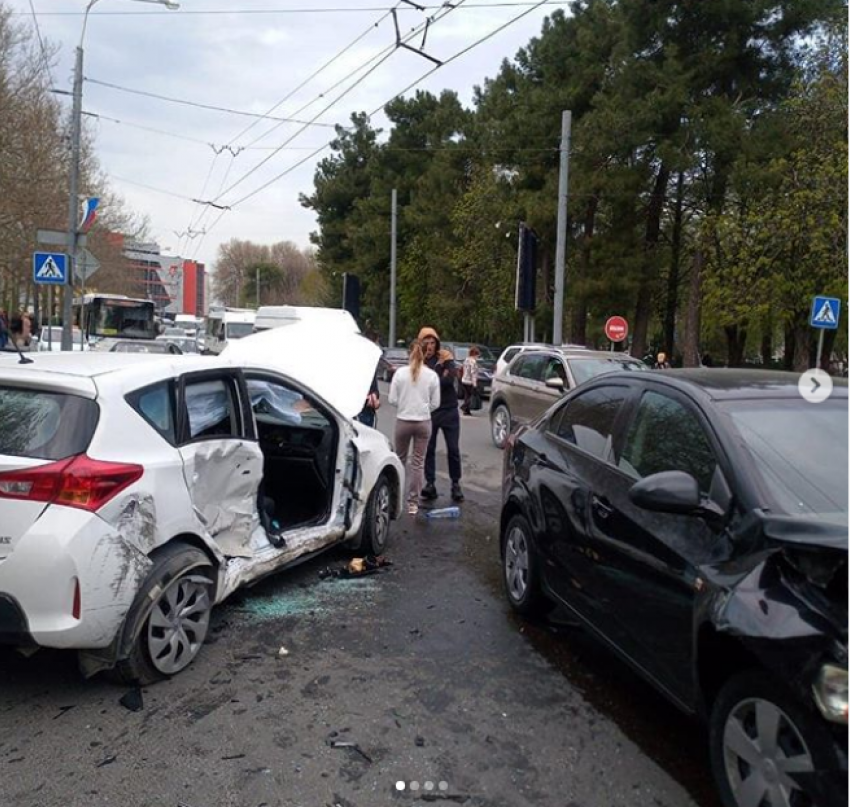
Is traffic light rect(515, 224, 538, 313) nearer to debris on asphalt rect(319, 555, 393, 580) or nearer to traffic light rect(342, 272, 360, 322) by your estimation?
debris on asphalt rect(319, 555, 393, 580)

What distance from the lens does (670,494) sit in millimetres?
2877

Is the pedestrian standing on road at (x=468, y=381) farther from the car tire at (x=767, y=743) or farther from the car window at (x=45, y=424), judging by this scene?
the car tire at (x=767, y=743)

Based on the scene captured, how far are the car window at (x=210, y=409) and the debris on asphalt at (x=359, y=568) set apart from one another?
59.8 inches

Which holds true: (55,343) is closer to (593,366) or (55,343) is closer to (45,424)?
(593,366)

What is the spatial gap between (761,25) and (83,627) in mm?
27409

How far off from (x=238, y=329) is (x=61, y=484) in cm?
2256

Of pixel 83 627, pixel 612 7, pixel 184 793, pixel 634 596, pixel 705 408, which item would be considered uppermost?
pixel 612 7

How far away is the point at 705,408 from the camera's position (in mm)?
3301

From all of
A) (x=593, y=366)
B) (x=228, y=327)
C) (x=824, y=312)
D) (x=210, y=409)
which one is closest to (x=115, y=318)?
(x=228, y=327)

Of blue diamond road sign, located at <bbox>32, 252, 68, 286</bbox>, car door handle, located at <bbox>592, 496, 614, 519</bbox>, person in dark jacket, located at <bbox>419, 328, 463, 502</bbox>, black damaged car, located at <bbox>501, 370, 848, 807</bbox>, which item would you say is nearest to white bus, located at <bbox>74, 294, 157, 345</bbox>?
blue diamond road sign, located at <bbox>32, 252, 68, 286</bbox>

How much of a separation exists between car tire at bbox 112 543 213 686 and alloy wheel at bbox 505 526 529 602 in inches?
73.0

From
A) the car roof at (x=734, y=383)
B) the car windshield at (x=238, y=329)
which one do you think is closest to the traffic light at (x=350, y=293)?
the car windshield at (x=238, y=329)

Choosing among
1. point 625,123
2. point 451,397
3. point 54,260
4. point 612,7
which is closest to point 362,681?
point 451,397

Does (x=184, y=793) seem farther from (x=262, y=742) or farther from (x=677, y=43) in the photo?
(x=677, y=43)
